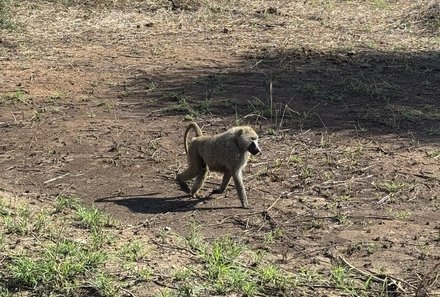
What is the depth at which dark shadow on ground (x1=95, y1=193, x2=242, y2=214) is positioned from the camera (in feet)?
21.1

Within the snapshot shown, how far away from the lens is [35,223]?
579cm

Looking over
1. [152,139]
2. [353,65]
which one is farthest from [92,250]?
[353,65]

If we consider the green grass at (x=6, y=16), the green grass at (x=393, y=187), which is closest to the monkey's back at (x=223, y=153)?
the green grass at (x=393, y=187)

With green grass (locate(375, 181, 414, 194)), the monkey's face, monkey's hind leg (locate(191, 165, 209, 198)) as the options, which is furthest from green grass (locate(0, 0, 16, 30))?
green grass (locate(375, 181, 414, 194))

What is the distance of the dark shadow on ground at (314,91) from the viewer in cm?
896

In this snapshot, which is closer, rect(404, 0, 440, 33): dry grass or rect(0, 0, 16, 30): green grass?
rect(0, 0, 16, 30): green grass

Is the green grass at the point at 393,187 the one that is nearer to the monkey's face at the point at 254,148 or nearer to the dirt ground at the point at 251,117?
the dirt ground at the point at 251,117

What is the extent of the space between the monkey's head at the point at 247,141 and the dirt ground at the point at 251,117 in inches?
19.7

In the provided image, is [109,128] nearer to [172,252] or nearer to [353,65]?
[172,252]

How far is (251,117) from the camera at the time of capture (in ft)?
29.3

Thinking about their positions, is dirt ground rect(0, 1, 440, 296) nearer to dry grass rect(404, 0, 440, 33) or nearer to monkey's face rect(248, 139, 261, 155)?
dry grass rect(404, 0, 440, 33)

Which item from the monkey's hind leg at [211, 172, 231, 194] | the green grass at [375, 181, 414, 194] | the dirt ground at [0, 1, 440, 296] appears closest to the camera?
the dirt ground at [0, 1, 440, 296]

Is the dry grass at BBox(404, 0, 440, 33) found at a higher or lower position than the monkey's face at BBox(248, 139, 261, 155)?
lower

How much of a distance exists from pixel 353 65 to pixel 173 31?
361cm
